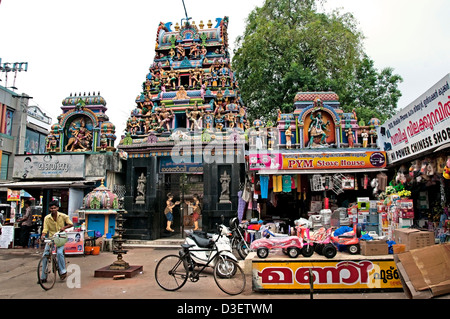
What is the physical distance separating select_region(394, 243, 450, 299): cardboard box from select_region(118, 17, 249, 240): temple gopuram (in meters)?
8.97

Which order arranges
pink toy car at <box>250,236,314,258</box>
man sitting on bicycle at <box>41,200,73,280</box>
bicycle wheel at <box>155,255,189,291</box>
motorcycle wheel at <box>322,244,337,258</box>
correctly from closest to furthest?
1. motorcycle wheel at <box>322,244,337,258</box>
2. pink toy car at <box>250,236,314,258</box>
3. bicycle wheel at <box>155,255,189,291</box>
4. man sitting on bicycle at <box>41,200,73,280</box>

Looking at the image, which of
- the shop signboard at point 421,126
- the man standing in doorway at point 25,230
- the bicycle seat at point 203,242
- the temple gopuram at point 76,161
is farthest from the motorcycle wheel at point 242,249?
the man standing in doorway at point 25,230

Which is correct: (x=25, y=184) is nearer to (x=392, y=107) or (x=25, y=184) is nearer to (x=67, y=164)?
(x=67, y=164)

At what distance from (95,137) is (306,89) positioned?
1233 centimetres

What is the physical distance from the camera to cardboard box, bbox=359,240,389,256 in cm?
639

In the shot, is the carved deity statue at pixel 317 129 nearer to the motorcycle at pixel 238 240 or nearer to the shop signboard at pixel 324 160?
the shop signboard at pixel 324 160

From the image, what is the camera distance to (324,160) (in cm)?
1097

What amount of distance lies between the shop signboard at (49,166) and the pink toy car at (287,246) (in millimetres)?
12407

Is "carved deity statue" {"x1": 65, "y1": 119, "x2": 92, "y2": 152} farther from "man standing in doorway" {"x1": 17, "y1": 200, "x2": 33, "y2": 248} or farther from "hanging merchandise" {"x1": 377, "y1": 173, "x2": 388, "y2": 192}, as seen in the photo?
"hanging merchandise" {"x1": 377, "y1": 173, "x2": 388, "y2": 192}

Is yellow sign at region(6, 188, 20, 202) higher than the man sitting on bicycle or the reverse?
higher

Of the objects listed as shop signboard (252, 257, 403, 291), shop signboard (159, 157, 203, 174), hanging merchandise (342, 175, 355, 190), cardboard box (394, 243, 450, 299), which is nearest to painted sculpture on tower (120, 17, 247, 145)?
shop signboard (159, 157, 203, 174)

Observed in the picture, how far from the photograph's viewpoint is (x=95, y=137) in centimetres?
1784

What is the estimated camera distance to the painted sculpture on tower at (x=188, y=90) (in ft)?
54.7
